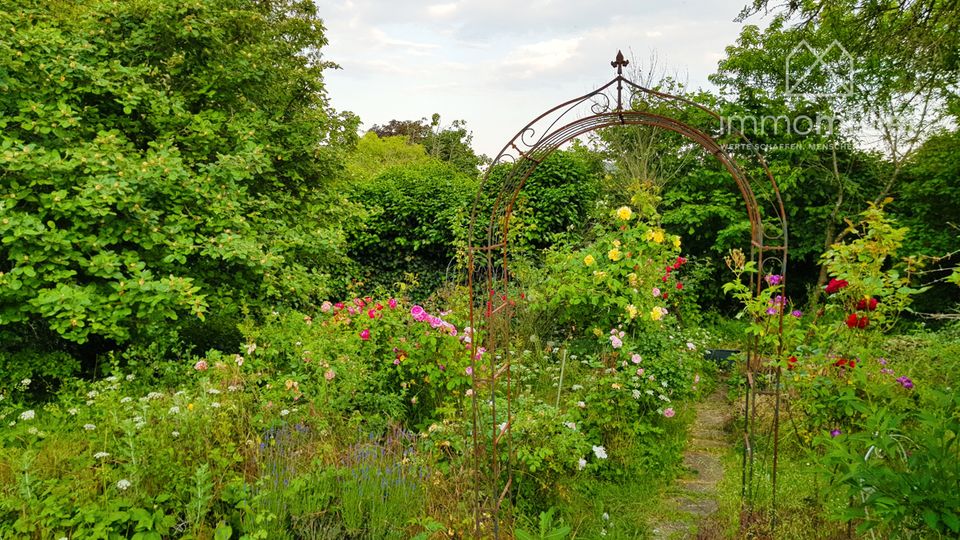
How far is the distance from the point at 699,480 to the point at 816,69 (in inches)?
294

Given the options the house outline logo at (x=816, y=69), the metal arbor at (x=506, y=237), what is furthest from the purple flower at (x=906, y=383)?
the house outline logo at (x=816, y=69)

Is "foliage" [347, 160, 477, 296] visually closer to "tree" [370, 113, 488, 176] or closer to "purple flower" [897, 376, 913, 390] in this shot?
"purple flower" [897, 376, 913, 390]

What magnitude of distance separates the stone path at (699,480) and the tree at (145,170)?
2908 mm

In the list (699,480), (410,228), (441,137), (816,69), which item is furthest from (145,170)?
(441,137)

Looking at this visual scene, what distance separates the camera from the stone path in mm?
2797

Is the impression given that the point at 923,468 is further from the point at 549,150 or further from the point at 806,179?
the point at 806,179

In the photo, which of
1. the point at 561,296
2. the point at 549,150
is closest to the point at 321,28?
the point at 561,296

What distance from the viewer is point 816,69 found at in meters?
8.23

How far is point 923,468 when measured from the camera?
65.2 inches

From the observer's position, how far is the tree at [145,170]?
10.6ft

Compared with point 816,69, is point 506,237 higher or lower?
lower

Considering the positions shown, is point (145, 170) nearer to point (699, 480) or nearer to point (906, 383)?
point (699, 480)

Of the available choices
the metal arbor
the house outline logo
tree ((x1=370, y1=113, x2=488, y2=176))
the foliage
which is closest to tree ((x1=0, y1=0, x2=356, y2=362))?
the metal arbor

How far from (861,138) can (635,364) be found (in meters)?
6.49
